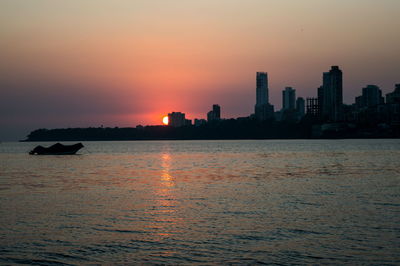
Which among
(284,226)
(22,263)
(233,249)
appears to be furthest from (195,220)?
(22,263)

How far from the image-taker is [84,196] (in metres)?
36.3

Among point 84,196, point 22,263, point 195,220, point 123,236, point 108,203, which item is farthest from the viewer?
point 84,196

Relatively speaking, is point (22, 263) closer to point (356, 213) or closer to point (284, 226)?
point (284, 226)

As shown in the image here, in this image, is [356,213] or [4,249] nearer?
[4,249]

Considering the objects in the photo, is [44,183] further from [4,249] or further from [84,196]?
[4,249]

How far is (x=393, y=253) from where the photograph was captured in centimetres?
1775

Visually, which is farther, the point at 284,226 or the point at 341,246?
the point at 284,226

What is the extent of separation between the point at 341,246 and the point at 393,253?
2057mm

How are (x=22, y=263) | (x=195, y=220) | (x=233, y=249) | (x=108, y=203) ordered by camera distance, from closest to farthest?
(x=22, y=263), (x=233, y=249), (x=195, y=220), (x=108, y=203)

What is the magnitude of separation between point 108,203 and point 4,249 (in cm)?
1326

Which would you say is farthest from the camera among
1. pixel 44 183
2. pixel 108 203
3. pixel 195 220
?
pixel 44 183

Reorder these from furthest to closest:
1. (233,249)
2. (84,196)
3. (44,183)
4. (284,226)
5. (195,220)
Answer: (44,183) → (84,196) → (195,220) → (284,226) → (233,249)

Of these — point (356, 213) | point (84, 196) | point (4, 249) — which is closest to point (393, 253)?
point (356, 213)

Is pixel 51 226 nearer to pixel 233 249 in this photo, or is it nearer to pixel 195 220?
pixel 195 220
